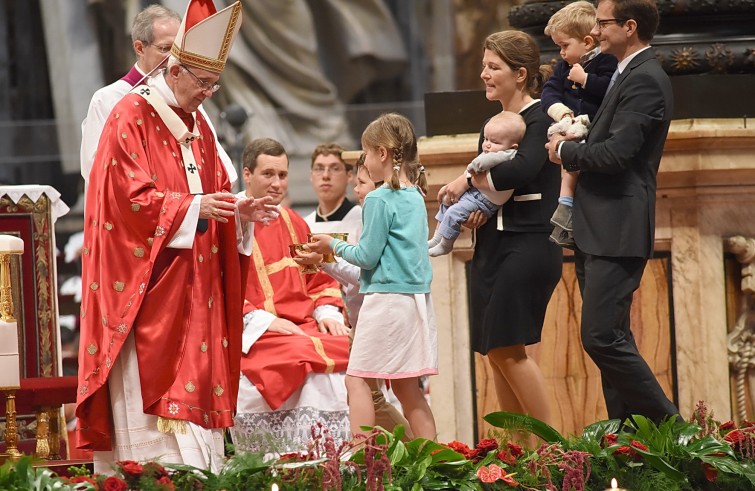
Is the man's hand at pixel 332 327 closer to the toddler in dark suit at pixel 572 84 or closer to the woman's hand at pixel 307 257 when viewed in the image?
the woman's hand at pixel 307 257

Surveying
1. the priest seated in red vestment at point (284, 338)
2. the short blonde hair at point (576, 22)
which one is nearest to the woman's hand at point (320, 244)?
the priest seated in red vestment at point (284, 338)

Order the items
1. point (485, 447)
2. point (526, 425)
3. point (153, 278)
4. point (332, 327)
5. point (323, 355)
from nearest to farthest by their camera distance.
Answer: point (485, 447)
point (526, 425)
point (153, 278)
point (323, 355)
point (332, 327)

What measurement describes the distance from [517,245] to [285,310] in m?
1.54

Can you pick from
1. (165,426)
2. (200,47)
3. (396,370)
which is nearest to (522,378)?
(396,370)

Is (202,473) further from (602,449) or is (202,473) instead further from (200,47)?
(200,47)

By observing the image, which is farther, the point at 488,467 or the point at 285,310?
the point at 285,310

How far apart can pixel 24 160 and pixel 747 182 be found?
8844mm

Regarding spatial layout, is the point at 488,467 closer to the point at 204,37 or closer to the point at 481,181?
the point at 481,181

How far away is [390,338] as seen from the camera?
202 inches

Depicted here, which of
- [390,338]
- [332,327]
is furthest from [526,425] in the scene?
[332,327]

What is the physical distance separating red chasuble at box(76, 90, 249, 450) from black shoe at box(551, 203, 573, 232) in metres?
1.26

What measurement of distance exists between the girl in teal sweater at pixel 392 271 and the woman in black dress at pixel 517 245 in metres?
0.22

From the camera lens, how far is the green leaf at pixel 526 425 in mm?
4367

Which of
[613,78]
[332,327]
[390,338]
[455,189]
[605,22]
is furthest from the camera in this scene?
[332,327]
